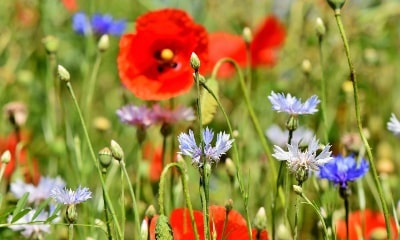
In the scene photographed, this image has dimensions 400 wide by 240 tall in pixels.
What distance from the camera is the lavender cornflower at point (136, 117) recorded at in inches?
57.8

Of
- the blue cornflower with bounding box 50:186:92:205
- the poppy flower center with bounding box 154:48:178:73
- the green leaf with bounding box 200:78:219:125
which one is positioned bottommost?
the blue cornflower with bounding box 50:186:92:205

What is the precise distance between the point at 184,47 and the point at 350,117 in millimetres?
573

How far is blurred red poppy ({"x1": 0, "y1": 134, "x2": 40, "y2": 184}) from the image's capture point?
162cm

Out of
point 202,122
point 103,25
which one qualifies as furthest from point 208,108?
point 103,25

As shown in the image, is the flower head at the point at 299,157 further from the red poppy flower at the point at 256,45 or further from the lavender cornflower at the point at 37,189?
the red poppy flower at the point at 256,45

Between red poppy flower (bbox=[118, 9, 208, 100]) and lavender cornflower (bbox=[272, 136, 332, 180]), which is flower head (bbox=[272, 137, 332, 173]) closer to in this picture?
lavender cornflower (bbox=[272, 136, 332, 180])

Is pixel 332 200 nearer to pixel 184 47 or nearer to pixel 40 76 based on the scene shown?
pixel 184 47

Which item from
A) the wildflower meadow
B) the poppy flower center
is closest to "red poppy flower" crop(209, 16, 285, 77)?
the wildflower meadow

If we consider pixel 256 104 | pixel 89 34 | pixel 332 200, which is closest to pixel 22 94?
pixel 89 34

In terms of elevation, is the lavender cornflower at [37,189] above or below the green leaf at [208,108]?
below

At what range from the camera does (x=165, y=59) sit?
5.08ft

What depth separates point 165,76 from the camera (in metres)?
1.51

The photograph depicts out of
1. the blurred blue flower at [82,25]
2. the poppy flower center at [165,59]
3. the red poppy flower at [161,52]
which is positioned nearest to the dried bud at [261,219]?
the red poppy flower at [161,52]

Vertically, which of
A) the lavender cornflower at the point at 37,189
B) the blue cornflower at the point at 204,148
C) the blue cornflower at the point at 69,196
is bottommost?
the blue cornflower at the point at 69,196
